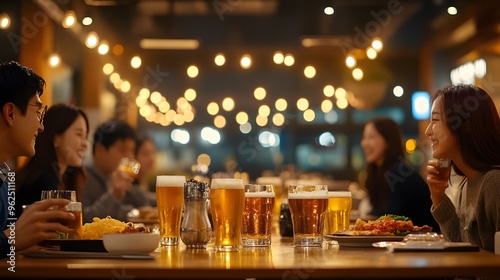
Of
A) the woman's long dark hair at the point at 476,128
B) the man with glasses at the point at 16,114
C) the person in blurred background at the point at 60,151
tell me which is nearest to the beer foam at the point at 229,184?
the man with glasses at the point at 16,114

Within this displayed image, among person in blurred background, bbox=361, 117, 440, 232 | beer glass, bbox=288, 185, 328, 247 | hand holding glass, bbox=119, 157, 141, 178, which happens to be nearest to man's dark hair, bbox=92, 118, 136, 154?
hand holding glass, bbox=119, 157, 141, 178

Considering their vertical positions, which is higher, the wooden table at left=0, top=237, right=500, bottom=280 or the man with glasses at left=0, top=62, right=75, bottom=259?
the man with glasses at left=0, top=62, right=75, bottom=259

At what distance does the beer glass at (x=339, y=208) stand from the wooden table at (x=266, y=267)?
3.46 feet

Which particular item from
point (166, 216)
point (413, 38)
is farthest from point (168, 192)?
point (413, 38)

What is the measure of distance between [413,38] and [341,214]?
29.0 feet

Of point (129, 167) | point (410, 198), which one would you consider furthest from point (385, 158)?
point (129, 167)

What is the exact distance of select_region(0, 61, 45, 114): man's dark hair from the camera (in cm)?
271

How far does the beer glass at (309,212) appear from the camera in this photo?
105 inches

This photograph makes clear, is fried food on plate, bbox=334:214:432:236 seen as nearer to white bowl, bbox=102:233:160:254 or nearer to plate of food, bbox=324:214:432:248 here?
plate of food, bbox=324:214:432:248

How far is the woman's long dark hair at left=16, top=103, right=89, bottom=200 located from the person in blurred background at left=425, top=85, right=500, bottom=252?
6.98 ft

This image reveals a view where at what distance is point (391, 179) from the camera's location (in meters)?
5.36

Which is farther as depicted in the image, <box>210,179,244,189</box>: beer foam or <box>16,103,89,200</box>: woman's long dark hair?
<box>16,103,89,200</box>: woman's long dark hair

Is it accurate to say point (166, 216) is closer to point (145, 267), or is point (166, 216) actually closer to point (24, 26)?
point (145, 267)

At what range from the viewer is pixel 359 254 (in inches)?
89.0
